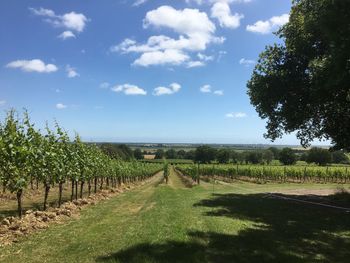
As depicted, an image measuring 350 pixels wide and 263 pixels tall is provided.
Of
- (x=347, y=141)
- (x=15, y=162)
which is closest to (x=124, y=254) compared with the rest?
(x=15, y=162)

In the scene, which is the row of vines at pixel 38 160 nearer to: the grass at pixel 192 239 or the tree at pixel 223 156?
the grass at pixel 192 239

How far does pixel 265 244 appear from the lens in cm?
1055

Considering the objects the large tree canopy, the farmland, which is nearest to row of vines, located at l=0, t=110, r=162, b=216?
the farmland

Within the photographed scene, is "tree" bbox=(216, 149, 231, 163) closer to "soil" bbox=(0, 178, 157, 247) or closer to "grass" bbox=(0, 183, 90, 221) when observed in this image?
"grass" bbox=(0, 183, 90, 221)

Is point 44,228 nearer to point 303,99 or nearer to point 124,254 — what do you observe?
point 124,254

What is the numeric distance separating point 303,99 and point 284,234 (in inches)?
443

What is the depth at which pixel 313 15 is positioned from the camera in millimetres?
15844

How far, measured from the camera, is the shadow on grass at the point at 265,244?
352 inches

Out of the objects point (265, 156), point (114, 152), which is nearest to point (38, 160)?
point (114, 152)

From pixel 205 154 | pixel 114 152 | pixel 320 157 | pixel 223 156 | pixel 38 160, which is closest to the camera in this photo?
pixel 38 160

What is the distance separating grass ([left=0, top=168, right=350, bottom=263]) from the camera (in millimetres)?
9094

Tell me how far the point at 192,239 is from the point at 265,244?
1942 millimetres

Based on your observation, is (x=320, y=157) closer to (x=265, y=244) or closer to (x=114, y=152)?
(x=114, y=152)

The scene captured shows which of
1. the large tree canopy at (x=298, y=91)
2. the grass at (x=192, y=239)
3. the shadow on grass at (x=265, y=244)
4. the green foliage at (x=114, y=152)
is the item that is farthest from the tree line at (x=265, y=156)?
the shadow on grass at (x=265, y=244)
